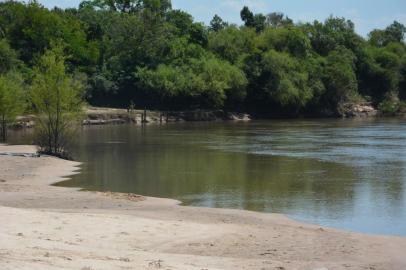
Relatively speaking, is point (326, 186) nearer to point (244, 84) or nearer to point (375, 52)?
point (244, 84)

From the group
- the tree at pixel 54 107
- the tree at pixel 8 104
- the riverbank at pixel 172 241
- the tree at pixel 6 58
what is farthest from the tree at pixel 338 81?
the riverbank at pixel 172 241

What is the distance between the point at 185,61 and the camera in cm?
11306

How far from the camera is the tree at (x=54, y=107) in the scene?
4472 centimetres

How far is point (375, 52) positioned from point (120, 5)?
5295 centimetres

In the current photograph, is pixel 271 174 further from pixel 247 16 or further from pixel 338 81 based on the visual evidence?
pixel 247 16

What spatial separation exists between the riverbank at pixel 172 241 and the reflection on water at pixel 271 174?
9.55 feet

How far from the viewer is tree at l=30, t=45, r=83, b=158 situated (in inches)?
1761

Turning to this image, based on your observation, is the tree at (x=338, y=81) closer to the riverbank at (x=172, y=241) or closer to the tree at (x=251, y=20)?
the tree at (x=251, y=20)

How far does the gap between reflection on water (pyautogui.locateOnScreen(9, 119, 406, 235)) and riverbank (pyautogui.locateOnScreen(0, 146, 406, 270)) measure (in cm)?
291

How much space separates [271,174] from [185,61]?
76.5 m

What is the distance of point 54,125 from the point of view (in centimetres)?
4475

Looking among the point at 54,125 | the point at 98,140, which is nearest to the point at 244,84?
the point at 98,140

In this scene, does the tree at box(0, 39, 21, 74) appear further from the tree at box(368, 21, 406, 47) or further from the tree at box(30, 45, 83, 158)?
the tree at box(368, 21, 406, 47)

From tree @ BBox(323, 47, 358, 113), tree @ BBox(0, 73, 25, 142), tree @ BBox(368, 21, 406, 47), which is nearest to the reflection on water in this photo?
tree @ BBox(0, 73, 25, 142)
